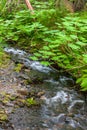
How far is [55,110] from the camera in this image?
3.71m

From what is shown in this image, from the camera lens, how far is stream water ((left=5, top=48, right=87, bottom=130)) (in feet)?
11.1

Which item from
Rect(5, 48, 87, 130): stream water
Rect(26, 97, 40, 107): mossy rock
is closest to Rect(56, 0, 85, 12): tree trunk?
Rect(5, 48, 87, 130): stream water

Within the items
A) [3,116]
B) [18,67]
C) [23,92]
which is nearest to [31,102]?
[23,92]

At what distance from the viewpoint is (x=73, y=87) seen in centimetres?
430

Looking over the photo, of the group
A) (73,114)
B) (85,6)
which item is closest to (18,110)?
(73,114)

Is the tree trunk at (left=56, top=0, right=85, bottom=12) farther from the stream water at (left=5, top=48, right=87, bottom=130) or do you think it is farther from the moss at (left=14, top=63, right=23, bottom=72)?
the stream water at (left=5, top=48, right=87, bottom=130)

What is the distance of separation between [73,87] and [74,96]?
25 centimetres

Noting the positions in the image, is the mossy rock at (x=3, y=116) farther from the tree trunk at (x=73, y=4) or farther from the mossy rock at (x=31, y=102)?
the tree trunk at (x=73, y=4)

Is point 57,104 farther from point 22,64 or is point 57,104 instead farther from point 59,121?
point 22,64

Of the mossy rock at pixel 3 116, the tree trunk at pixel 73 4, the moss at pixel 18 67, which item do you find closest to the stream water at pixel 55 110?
the mossy rock at pixel 3 116

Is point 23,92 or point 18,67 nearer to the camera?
point 23,92

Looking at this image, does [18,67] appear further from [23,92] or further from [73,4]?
[73,4]

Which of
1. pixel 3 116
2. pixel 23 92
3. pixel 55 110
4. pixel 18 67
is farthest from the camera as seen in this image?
pixel 18 67

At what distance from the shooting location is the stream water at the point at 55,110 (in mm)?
3391
